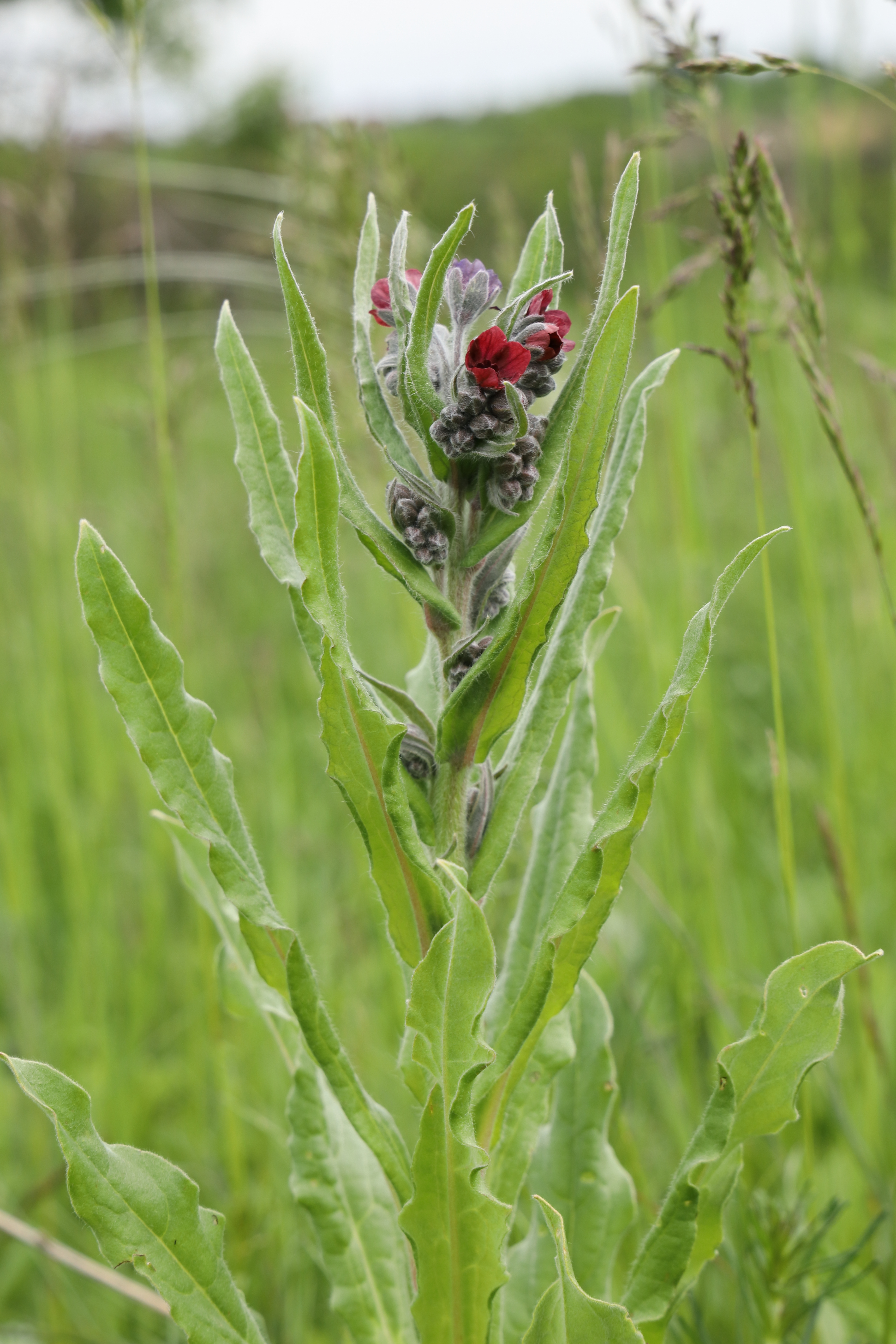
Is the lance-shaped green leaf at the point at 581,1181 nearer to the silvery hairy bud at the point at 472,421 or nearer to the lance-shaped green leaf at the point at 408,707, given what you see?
the lance-shaped green leaf at the point at 408,707

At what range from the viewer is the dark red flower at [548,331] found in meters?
1.14

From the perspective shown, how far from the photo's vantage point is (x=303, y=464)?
40.7 inches

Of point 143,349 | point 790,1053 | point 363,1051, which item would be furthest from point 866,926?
point 143,349

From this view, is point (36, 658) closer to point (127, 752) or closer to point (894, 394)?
point (127, 752)

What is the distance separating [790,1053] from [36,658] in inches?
112

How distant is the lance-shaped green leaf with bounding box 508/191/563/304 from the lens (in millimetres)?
1289

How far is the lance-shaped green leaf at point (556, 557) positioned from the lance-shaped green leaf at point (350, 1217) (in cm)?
59

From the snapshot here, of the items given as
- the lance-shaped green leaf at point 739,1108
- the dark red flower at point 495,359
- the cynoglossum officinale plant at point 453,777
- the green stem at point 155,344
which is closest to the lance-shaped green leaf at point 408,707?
the cynoglossum officinale plant at point 453,777

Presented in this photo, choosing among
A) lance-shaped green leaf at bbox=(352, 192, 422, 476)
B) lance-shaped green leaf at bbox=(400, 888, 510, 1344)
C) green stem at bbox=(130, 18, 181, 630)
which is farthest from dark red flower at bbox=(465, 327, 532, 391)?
green stem at bbox=(130, 18, 181, 630)

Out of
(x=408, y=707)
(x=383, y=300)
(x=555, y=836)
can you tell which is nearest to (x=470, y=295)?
(x=383, y=300)

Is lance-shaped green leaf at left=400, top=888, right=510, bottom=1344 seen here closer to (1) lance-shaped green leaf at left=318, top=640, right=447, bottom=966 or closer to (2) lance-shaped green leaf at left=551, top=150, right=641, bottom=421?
(1) lance-shaped green leaf at left=318, top=640, right=447, bottom=966

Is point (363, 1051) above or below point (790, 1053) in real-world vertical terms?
below

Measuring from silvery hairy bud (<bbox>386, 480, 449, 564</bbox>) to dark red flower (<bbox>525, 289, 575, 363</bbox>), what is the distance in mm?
193

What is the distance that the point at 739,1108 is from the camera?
4.00 feet
